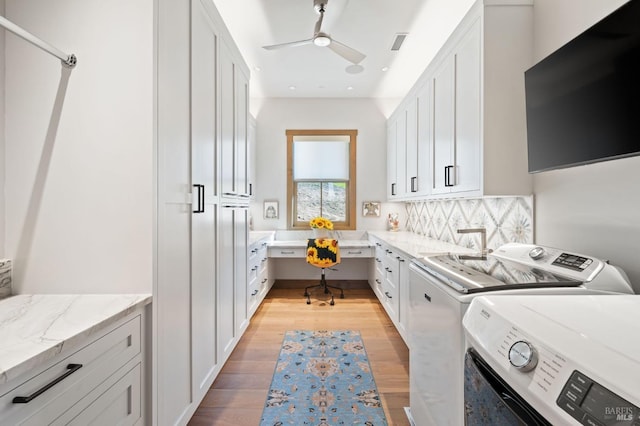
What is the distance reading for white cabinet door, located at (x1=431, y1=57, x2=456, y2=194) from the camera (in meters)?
2.23

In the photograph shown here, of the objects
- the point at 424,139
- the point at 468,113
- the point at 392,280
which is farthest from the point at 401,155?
the point at 468,113

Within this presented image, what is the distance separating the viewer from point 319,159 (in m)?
4.66

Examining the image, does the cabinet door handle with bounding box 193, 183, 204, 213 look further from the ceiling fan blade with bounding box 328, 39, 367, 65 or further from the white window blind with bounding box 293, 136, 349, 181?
the white window blind with bounding box 293, 136, 349, 181

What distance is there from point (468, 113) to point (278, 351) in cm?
239

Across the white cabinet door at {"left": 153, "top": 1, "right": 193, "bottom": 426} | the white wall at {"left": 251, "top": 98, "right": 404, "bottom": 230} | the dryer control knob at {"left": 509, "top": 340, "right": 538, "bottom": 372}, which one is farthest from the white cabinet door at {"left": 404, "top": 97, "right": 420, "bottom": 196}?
the dryer control knob at {"left": 509, "top": 340, "right": 538, "bottom": 372}

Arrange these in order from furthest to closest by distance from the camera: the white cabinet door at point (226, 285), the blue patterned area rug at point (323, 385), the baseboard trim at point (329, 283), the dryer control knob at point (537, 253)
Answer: the baseboard trim at point (329, 283) → the white cabinet door at point (226, 285) → the blue patterned area rug at point (323, 385) → the dryer control knob at point (537, 253)

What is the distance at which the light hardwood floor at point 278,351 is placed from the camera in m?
1.85

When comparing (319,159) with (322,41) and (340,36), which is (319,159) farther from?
(322,41)

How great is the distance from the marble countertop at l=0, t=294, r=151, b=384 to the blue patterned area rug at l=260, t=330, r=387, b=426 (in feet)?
3.82

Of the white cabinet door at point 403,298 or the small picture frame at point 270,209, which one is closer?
the white cabinet door at point 403,298

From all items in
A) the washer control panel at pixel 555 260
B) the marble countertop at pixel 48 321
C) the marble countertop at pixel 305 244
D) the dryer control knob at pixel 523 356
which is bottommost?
the marble countertop at pixel 305 244

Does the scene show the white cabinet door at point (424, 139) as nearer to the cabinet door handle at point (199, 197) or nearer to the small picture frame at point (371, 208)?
the small picture frame at point (371, 208)

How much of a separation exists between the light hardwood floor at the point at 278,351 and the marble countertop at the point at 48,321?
1.07 metres

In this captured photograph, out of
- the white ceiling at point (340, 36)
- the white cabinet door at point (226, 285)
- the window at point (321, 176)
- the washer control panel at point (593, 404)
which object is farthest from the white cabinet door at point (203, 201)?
the window at point (321, 176)
